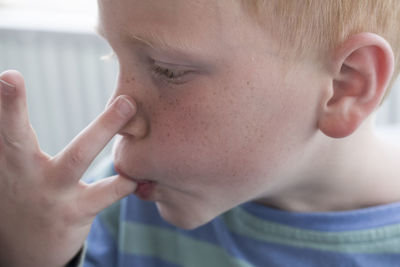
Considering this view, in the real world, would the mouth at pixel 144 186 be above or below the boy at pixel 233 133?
below

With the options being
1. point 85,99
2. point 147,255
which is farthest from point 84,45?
point 147,255

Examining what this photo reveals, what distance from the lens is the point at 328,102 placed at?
0.78 metres

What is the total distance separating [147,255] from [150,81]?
0.43 meters

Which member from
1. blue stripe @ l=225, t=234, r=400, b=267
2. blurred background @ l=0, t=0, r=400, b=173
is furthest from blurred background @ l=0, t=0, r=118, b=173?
blue stripe @ l=225, t=234, r=400, b=267

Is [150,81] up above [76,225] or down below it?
above

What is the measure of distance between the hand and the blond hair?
9.0 inches

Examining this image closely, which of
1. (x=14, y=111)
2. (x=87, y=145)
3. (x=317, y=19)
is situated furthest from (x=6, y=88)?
(x=317, y=19)

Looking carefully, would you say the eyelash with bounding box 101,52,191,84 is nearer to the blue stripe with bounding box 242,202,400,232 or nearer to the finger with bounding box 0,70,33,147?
the finger with bounding box 0,70,33,147

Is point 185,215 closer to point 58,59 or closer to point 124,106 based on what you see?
point 124,106

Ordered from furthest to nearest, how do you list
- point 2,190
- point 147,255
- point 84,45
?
1. point 84,45
2. point 147,255
3. point 2,190

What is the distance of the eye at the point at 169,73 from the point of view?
0.72 metres

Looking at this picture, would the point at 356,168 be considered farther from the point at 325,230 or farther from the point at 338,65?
the point at 338,65

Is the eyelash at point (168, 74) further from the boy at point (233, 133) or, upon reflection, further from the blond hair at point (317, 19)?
the blond hair at point (317, 19)

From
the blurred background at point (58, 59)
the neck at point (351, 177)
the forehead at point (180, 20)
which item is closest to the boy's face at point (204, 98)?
the forehead at point (180, 20)
